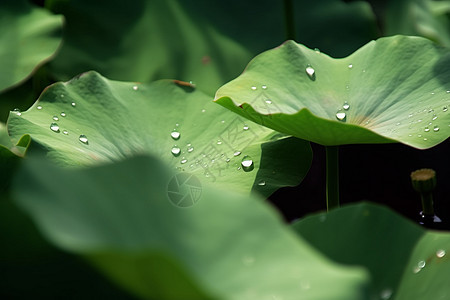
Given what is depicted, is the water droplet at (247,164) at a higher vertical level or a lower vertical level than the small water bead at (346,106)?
lower

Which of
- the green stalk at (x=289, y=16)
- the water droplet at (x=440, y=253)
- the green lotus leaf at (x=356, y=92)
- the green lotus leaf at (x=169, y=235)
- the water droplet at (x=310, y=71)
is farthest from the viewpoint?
the green stalk at (x=289, y=16)

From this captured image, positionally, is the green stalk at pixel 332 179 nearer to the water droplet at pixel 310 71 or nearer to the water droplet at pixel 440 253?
the water droplet at pixel 310 71

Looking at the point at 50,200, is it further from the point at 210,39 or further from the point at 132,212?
the point at 210,39

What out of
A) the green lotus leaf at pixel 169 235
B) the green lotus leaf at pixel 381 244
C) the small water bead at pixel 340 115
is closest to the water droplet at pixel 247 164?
the small water bead at pixel 340 115

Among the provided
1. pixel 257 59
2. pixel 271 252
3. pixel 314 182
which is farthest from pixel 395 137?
pixel 314 182

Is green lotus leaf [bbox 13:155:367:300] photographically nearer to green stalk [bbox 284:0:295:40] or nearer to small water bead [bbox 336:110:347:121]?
small water bead [bbox 336:110:347:121]

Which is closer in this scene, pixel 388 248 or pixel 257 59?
pixel 388 248

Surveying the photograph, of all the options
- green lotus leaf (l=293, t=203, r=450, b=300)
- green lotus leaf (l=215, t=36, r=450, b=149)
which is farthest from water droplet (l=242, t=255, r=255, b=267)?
green lotus leaf (l=215, t=36, r=450, b=149)
